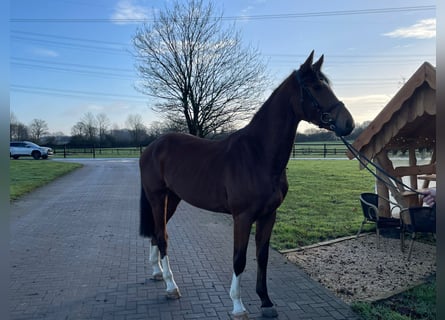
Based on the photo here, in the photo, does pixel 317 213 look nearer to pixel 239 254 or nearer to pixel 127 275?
pixel 127 275

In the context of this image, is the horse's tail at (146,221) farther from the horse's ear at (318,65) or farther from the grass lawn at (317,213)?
the horse's ear at (318,65)

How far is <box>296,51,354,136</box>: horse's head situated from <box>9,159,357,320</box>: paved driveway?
73.8 inches

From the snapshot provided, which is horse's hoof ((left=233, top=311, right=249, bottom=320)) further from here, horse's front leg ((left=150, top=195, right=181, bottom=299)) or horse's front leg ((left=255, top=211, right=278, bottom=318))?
horse's front leg ((left=150, top=195, right=181, bottom=299))

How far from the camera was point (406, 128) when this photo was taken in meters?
5.55

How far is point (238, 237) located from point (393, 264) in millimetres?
2782

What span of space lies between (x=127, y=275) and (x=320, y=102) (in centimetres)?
323

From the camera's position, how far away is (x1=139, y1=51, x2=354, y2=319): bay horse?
9.88ft

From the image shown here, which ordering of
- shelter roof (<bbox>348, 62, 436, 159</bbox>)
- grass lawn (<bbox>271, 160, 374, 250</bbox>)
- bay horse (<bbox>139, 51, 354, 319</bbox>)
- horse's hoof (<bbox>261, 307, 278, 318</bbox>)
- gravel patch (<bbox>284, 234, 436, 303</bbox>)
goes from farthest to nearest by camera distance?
1. grass lawn (<bbox>271, 160, 374, 250</bbox>)
2. shelter roof (<bbox>348, 62, 436, 159</bbox>)
3. gravel patch (<bbox>284, 234, 436, 303</bbox>)
4. horse's hoof (<bbox>261, 307, 278, 318</bbox>)
5. bay horse (<bbox>139, 51, 354, 319</bbox>)


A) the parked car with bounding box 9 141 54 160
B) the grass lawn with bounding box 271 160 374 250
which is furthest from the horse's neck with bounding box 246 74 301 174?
the parked car with bounding box 9 141 54 160

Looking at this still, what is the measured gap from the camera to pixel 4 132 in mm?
998

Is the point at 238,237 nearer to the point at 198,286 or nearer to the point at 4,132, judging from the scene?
the point at 198,286

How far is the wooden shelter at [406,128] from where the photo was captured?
177 inches

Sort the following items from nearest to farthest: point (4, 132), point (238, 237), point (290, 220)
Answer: point (4, 132) < point (238, 237) < point (290, 220)

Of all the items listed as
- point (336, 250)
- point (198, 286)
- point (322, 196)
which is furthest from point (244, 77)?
point (198, 286)
